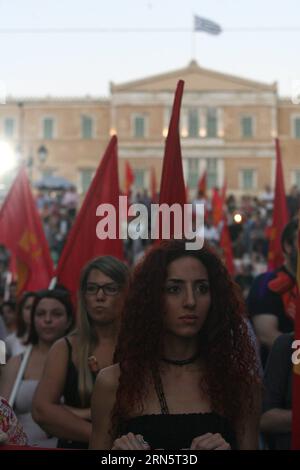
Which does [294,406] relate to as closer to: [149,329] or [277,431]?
[149,329]

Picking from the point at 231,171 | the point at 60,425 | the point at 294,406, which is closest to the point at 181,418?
the point at 294,406

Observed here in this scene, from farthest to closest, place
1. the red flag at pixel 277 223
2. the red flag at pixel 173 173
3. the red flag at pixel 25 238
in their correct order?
the red flag at pixel 25 238
the red flag at pixel 277 223
the red flag at pixel 173 173

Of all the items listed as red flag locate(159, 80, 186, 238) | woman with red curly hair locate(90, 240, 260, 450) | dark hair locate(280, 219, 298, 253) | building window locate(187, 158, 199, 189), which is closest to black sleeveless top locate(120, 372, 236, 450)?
woman with red curly hair locate(90, 240, 260, 450)

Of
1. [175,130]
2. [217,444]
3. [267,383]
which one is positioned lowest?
[217,444]

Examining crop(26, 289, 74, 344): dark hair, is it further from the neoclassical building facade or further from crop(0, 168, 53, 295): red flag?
the neoclassical building facade

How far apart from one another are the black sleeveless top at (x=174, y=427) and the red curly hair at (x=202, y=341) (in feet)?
0.08

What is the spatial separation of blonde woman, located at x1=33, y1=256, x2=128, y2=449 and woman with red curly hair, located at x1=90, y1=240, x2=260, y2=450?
0.83 m

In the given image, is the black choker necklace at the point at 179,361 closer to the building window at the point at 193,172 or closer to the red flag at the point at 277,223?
the red flag at the point at 277,223

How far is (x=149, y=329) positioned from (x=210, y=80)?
51635mm

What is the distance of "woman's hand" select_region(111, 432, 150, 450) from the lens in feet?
8.11

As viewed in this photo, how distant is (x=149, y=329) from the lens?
263 centimetres

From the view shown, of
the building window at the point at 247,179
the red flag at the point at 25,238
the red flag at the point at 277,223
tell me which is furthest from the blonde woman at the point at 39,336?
the building window at the point at 247,179

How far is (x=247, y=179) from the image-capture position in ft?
169

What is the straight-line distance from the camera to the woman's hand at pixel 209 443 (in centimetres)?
246
